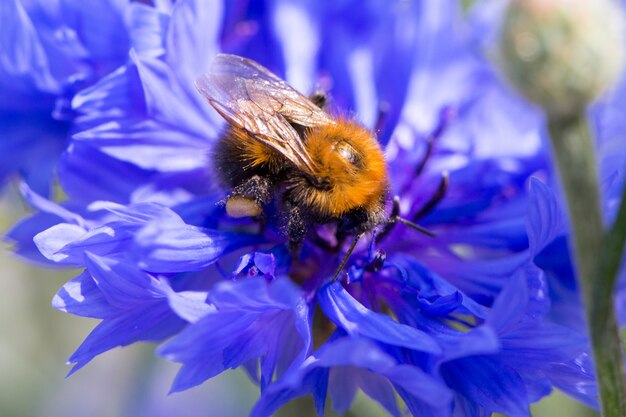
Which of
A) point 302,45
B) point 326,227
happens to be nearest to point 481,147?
point 302,45

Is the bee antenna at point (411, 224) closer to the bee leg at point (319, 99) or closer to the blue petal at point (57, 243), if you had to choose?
the bee leg at point (319, 99)

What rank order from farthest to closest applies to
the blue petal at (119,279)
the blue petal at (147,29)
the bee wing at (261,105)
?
the blue petal at (147,29) → the bee wing at (261,105) → the blue petal at (119,279)

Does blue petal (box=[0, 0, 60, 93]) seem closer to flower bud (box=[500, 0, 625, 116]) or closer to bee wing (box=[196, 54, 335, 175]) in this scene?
bee wing (box=[196, 54, 335, 175])

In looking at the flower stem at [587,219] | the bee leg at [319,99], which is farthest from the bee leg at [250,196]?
the flower stem at [587,219]

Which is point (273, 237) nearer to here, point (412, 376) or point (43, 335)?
point (412, 376)

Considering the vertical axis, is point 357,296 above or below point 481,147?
below

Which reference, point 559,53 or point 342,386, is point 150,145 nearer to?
point 342,386

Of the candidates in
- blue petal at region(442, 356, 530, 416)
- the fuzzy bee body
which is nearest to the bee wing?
the fuzzy bee body
